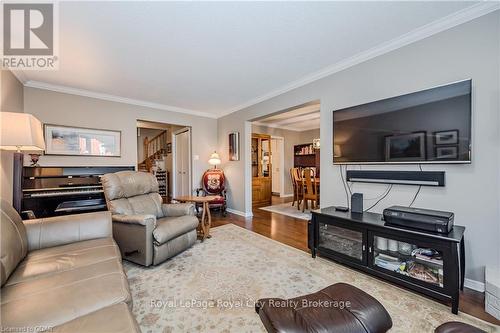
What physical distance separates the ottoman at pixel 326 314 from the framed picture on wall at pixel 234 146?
12.7ft

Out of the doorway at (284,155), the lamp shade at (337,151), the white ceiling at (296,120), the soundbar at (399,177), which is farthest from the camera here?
the doorway at (284,155)

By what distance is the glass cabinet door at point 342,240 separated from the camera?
7.27ft

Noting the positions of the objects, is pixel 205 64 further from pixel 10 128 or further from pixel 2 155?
pixel 2 155

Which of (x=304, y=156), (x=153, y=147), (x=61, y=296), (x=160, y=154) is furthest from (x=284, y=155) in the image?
(x=61, y=296)

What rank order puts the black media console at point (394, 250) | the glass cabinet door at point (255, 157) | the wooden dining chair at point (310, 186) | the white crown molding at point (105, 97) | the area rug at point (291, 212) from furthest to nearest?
1. the glass cabinet door at point (255, 157)
2. the wooden dining chair at point (310, 186)
3. the area rug at point (291, 212)
4. the white crown molding at point (105, 97)
5. the black media console at point (394, 250)

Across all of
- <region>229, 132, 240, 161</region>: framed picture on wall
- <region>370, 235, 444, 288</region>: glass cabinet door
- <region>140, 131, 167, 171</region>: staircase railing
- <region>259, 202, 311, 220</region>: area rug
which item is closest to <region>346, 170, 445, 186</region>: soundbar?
<region>370, 235, 444, 288</region>: glass cabinet door

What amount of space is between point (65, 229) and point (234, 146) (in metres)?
3.46

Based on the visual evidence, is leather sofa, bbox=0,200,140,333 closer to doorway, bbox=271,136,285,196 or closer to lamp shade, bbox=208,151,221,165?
lamp shade, bbox=208,151,221,165

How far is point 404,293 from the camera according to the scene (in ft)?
6.08

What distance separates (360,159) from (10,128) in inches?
138

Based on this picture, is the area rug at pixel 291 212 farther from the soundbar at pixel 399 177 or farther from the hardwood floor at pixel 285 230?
the soundbar at pixel 399 177

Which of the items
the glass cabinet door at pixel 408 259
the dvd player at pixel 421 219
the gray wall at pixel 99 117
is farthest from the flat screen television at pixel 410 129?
the gray wall at pixel 99 117

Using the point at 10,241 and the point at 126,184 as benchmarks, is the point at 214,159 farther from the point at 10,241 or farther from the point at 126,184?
the point at 10,241

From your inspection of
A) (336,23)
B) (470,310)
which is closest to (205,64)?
(336,23)
